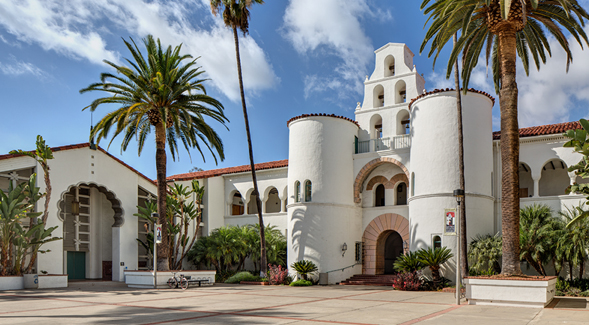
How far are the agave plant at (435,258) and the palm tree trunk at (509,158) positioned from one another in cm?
625

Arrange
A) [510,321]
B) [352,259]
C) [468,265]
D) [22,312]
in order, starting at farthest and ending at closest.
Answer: [352,259] → [468,265] → [22,312] → [510,321]

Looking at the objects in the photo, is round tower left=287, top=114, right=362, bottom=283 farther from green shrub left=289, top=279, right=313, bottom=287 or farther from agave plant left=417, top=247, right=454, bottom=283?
agave plant left=417, top=247, right=454, bottom=283

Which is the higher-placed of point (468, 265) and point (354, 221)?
point (354, 221)

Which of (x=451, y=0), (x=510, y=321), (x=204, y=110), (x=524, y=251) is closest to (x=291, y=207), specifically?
(x=204, y=110)

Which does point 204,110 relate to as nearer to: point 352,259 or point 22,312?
point 352,259

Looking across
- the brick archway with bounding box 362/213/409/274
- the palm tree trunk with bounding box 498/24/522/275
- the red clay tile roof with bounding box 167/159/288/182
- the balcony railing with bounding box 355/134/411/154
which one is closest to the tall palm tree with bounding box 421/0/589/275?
the palm tree trunk with bounding box 498/24/522/275

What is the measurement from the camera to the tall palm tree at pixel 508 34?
1602cm

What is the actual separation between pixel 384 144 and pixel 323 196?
4.91 metres

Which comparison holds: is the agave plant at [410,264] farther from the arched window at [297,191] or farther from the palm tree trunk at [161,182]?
the palm tree trunk at [161,182]

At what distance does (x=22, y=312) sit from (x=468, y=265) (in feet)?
59.5

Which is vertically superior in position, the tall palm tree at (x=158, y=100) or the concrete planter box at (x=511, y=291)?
the tall palm tree at (x=158, y=100)

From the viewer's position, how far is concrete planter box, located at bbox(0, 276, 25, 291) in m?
22.8

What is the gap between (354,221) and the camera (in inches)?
1120

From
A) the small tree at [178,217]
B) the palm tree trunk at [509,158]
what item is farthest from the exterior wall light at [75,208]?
the palm tree trunk at [509,158]
